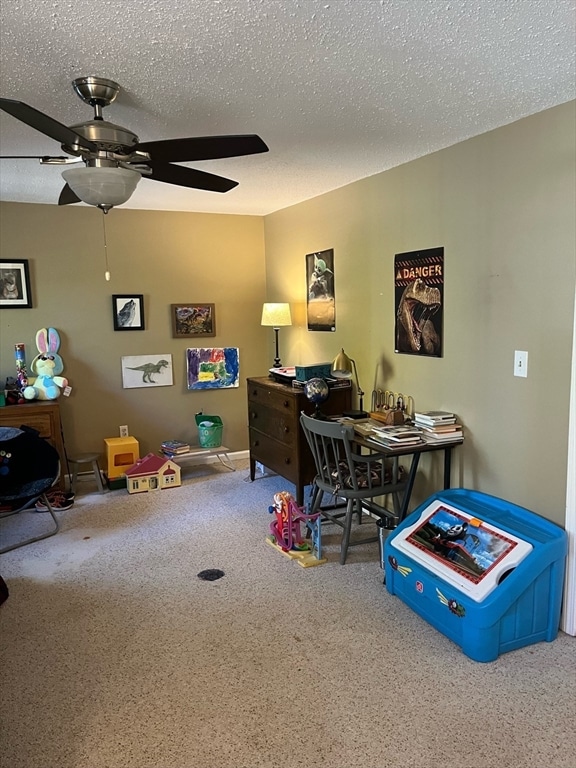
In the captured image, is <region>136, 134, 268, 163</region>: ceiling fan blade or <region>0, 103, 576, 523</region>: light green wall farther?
<region>0, 103, 576, 523</region>: light green wall

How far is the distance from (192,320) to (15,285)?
1455 millimetres

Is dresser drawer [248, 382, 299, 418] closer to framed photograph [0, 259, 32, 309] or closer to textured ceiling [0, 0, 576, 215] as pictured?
textured ceiling [0, 0, 576, 215]

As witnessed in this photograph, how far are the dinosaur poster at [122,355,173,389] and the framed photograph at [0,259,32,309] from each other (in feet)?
3.01

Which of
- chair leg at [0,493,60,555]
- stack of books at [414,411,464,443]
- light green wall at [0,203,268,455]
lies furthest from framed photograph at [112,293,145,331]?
stack of books at [414,411,464,443]

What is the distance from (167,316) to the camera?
16.4 ft

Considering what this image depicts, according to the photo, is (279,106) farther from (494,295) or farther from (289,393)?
(289,393)

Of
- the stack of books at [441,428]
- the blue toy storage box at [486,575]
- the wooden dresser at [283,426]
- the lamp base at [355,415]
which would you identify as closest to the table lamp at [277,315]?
the wooden dresser at [283,426]

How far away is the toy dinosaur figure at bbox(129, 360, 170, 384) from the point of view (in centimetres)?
495

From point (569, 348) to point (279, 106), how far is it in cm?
160

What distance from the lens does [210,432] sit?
4930mm

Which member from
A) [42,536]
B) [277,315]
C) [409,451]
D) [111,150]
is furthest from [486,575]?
[277,315]

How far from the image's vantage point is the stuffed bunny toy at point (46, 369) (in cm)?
438

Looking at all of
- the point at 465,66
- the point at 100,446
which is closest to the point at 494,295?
the point at 465,66

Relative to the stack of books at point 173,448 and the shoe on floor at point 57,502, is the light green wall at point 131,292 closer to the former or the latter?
the stack of books at point 173,448
